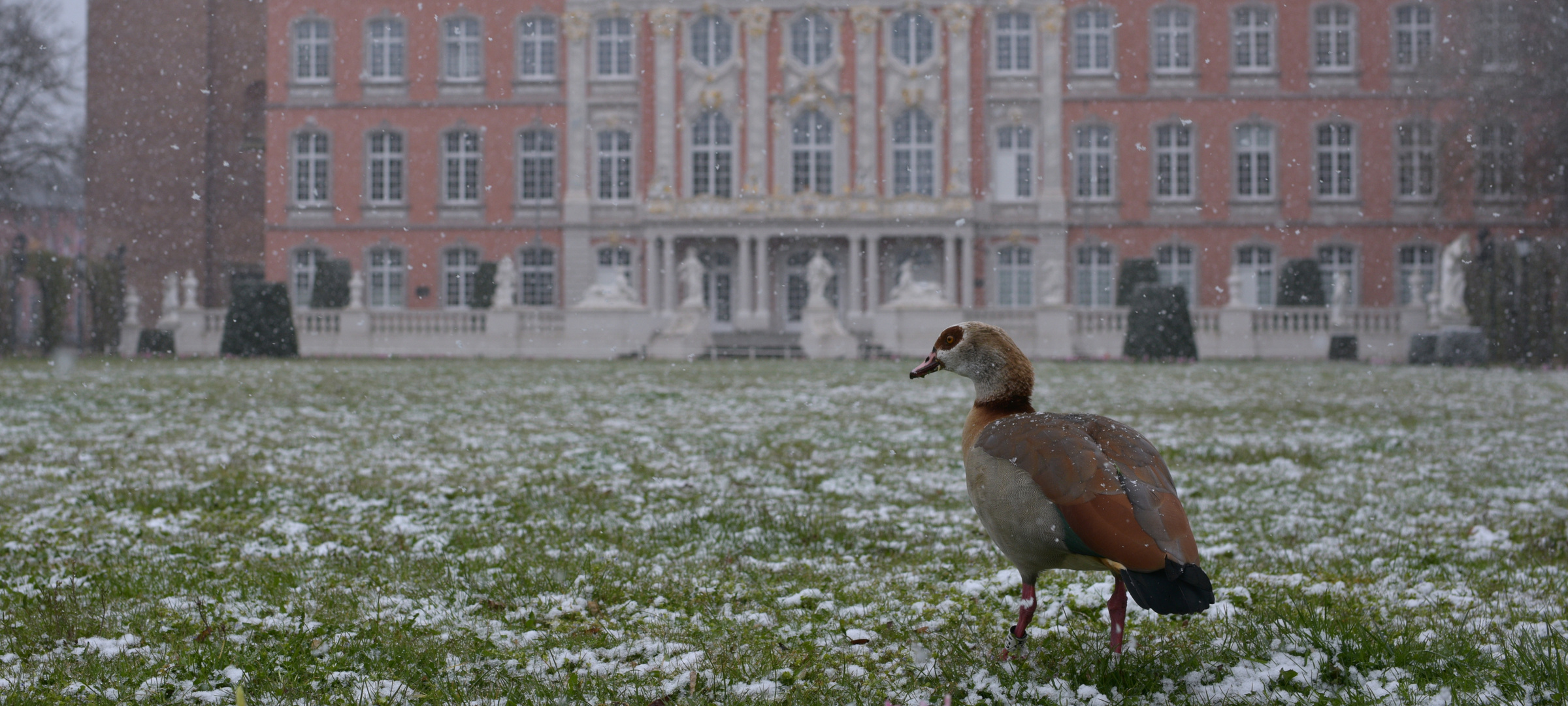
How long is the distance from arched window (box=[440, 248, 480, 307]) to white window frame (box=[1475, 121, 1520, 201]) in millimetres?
27397

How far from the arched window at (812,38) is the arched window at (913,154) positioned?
9.75ft

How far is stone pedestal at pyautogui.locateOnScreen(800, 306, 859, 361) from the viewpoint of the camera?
25.2m

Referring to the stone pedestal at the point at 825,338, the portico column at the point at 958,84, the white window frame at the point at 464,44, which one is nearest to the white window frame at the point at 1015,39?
the portico column at the point at 958,84

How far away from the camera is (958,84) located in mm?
32844

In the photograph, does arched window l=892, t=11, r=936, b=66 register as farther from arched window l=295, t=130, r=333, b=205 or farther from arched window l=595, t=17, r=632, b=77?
arched window l=295, t=130, r=333, b=205

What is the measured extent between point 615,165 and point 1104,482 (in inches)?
1283

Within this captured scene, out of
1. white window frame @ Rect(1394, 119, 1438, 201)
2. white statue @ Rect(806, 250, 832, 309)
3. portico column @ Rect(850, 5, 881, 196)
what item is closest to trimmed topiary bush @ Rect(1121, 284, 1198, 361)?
white statue @ Rect(806, 250, 832, 309)

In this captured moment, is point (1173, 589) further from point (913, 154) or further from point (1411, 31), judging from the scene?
point (1411, 31)

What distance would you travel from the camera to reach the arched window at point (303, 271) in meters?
34.4

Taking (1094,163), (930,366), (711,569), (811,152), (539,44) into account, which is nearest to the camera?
(930,366)

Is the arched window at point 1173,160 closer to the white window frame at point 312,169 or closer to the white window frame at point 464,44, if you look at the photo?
the white window frame at point 464,44

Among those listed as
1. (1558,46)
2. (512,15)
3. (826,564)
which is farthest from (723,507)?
(512,15)

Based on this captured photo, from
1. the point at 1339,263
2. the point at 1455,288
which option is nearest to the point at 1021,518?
the point at 1455,288

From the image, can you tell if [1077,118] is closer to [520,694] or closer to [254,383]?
[254,383]
